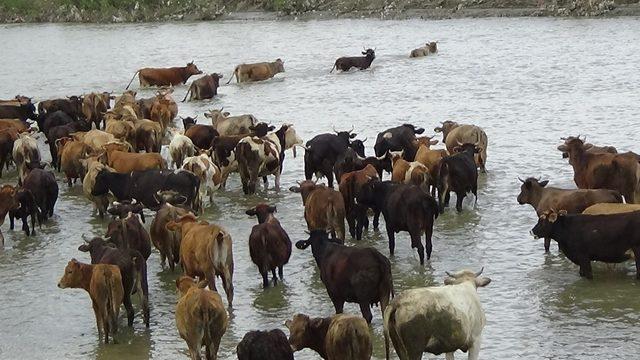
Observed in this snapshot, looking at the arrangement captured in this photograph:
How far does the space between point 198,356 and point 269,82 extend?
61.1 feet

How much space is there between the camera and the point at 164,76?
27.6m

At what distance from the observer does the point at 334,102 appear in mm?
23250

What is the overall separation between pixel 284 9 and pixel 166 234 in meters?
33.9

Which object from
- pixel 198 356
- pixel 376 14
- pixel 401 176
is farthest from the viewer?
pixel 376 14

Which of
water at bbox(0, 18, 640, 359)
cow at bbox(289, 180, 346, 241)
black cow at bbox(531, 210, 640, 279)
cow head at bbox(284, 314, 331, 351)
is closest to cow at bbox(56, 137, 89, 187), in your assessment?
water at bbox(0, 18, 640, 359)

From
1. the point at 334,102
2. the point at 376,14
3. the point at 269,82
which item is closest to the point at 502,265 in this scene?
the point at 334,102

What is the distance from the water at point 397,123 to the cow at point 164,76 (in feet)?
2.68

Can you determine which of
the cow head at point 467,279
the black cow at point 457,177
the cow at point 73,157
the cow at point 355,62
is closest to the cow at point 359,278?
the cow head at point 467,279

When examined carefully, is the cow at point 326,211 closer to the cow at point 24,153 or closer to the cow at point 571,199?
the cow at point 571,199

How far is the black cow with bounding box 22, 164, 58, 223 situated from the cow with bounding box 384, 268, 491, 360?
728cm

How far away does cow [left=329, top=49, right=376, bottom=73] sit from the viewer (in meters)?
28.0

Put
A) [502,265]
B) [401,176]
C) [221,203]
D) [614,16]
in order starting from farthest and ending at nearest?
[614,16]
[221,203]
[401,176]
[502,265]

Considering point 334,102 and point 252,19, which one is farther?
point 252,19

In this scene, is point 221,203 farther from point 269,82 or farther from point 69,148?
point 269,82
